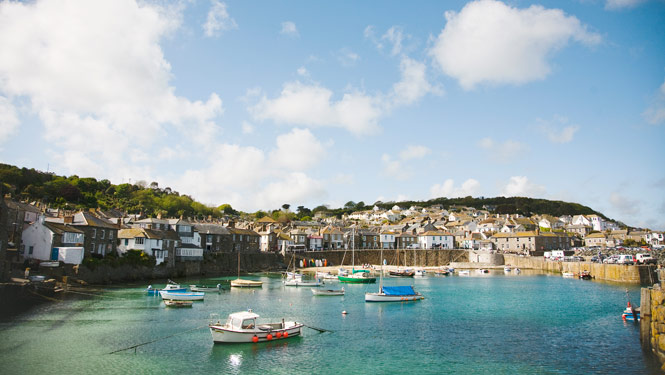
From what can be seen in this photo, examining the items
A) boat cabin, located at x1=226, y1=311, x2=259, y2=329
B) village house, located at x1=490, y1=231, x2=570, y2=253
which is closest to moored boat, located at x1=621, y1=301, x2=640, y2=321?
boat cabin, located at x1=226, y1=311, x2=259, y2=329

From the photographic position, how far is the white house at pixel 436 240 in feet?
402

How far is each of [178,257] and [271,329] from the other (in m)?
51.3

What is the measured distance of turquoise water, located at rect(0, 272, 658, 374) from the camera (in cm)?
2455

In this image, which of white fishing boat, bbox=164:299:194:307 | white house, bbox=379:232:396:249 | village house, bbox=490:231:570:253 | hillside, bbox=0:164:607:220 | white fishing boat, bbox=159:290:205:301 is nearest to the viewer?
white fishing boat, bbox=164:299:194:307

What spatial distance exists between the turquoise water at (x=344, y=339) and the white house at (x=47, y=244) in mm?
10813

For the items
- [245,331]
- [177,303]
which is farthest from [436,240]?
[245,331]

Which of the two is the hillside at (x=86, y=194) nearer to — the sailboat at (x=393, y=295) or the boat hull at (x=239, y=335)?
the sailboat at (x=393, y=295)

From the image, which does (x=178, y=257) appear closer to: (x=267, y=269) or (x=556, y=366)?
(x=267, y=269)

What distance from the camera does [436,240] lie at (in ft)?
403

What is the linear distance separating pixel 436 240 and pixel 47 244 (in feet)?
314

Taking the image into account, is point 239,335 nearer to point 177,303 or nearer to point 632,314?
point 177,303

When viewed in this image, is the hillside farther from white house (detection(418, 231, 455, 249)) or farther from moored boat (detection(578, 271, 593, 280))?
moored boat (detection(578, 271, 593, 280))

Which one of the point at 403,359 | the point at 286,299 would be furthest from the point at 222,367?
the point at 286,299

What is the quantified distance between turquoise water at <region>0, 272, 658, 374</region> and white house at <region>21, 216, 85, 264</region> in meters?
10.8
